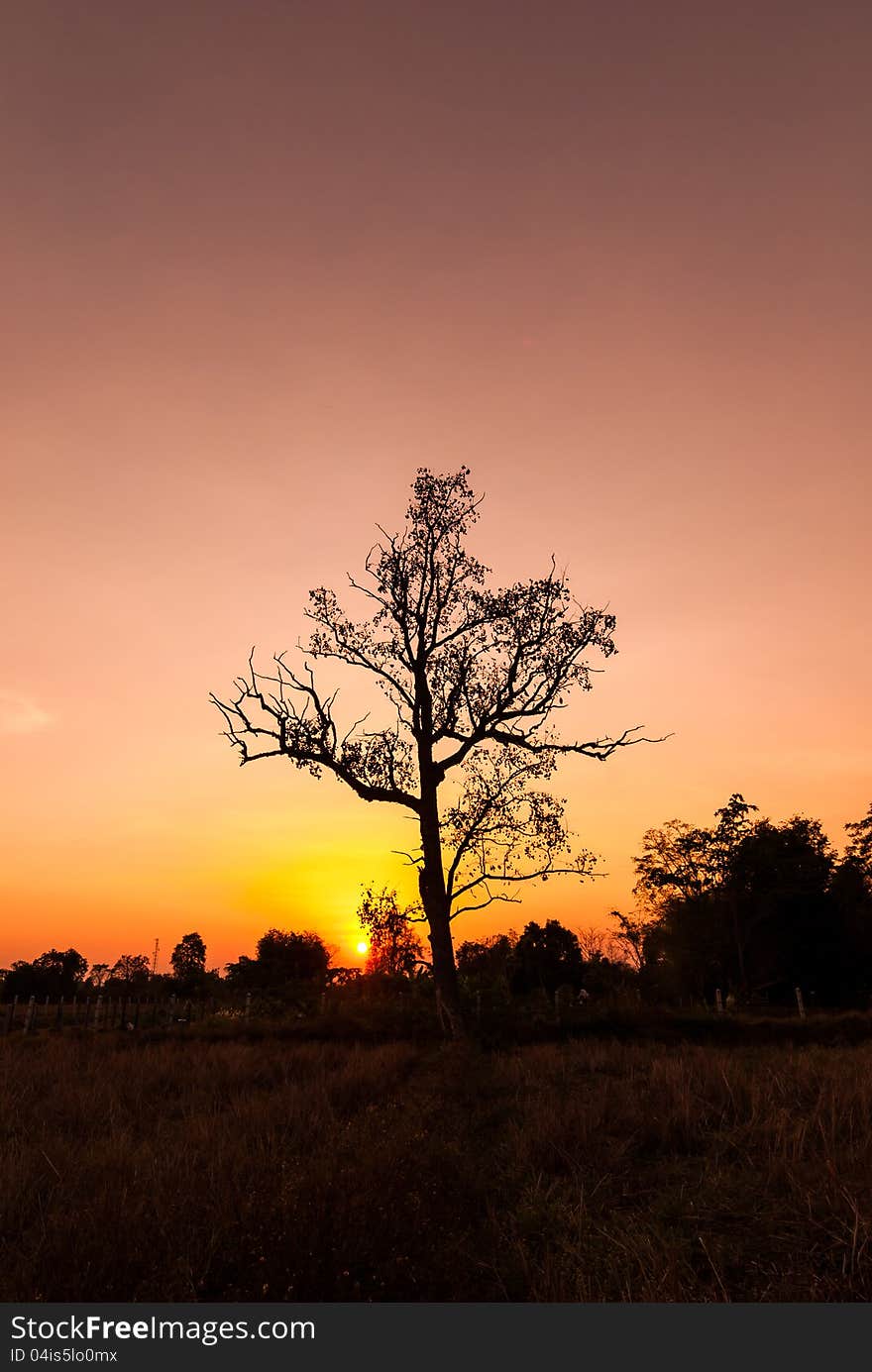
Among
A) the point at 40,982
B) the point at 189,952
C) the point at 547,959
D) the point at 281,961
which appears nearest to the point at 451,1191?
the point at 547,959

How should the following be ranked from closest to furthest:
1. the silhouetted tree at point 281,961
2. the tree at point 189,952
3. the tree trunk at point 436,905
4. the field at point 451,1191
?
the field at point 451,1191
the tree trunk at point 436,905
the silhouetted tree at point 281,961
the tree at point 189,952

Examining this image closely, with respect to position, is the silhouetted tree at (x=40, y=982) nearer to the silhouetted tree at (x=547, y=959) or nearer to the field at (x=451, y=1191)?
the silhouetted tree at (x=547, y=959)

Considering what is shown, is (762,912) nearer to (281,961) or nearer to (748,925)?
(748,925)

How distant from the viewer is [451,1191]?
7023 mm

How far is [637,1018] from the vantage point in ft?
82.4

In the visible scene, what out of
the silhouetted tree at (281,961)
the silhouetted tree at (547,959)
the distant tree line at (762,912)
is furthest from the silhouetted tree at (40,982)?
the distant tree line at (762,912)

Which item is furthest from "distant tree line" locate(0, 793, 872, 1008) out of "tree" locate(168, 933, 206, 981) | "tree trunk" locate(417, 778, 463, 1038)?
"tree" locate(168, 933, 206, 981)

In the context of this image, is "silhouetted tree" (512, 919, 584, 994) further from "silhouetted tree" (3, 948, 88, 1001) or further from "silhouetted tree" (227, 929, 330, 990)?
"silhouetted tree" (3, 948, 88, 1001)

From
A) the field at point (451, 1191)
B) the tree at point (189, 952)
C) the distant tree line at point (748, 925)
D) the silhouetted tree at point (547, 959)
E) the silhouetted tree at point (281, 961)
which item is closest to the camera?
the field at point (451, 1191)

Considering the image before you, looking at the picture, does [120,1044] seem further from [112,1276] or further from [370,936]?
[112,1276]

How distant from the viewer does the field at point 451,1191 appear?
16.8 ft
